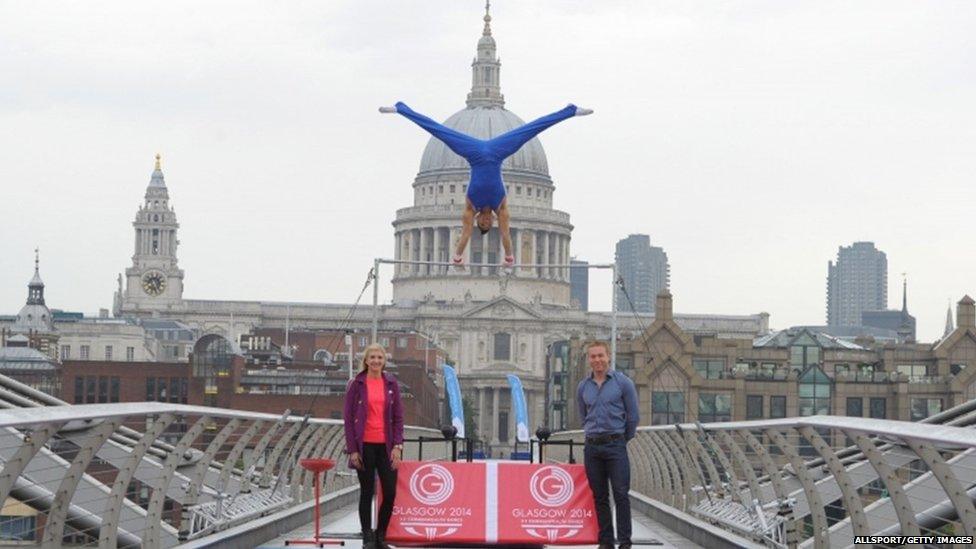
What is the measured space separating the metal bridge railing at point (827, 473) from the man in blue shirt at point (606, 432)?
1.08m

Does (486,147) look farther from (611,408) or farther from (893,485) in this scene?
(893,485)

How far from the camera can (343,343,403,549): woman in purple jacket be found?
16266 mm

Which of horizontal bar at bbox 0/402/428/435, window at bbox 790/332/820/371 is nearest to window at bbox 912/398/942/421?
window at bbox 790/332/820/371

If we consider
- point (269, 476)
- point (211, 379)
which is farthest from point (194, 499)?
point (211, 379)

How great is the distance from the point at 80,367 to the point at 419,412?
16.4 m

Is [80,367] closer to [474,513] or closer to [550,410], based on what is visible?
[550,410]

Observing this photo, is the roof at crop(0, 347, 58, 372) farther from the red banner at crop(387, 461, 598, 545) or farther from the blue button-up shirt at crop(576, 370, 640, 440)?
the blue button-up shirt at crop(576, 370, 640, 440)

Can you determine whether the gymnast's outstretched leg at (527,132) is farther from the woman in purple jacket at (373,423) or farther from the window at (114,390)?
the window at (114,390)

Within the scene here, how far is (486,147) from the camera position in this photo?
70.3ft

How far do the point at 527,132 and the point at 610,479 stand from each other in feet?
16.9

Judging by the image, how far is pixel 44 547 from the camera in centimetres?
1323

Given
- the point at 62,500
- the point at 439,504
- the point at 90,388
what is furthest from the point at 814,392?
the point at 62,500

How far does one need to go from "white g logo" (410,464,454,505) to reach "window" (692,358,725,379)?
70544 mm

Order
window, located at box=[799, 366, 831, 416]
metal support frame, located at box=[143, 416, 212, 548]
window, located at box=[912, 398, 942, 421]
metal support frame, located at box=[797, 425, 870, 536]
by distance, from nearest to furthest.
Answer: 1. metal support frame, located at box=[797, 425, 870, 536]
2. metal support frame, located at box=[143, 416, 212, 548]
3. window, located at box=[799, 366, 831, 416]
4. window, located at box=[912, 398, 942, 421]
